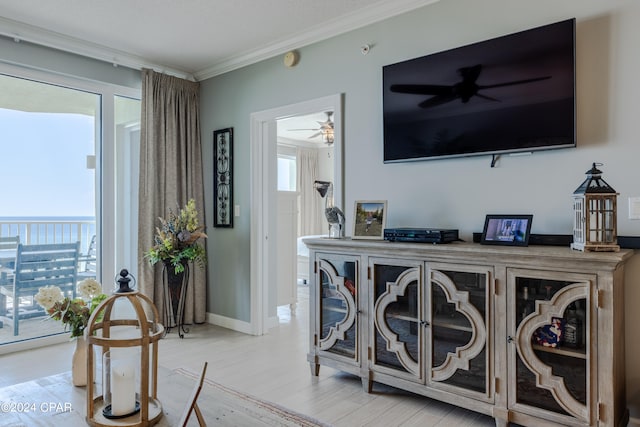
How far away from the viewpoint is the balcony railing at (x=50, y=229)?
360 centimetres

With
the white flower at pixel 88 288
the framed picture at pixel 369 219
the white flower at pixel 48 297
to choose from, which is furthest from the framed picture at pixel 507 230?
the white flower at pixel 48 297

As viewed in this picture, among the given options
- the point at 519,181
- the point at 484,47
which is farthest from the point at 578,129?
the point at 484,47

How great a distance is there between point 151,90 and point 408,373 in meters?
3.43

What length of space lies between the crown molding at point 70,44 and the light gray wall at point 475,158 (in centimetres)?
95

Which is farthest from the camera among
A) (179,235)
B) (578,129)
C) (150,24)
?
(179,235)

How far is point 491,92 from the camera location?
8.57 feet

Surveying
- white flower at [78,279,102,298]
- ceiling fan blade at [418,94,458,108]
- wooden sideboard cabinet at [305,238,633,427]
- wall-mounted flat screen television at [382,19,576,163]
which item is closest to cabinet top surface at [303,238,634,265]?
wooden sideboard cabinet at [305,238,633,427]

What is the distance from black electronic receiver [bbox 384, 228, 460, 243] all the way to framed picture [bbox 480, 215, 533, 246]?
19 cm

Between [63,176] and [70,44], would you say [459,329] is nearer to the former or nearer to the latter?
[63,176]

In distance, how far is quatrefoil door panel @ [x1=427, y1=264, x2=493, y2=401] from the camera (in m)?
2.27

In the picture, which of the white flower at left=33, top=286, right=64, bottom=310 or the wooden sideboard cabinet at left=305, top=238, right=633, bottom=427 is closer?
the white flower at left=33, top=286, right=64, bottom=310

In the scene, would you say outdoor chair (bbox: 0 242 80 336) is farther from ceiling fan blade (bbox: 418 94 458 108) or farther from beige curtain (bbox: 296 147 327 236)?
beige curtain (bbox: 296 147 327 236)

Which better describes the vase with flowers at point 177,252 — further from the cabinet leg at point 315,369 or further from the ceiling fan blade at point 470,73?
the ceiling fan blade at point 470,73

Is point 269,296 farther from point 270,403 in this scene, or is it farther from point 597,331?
point 597,331
